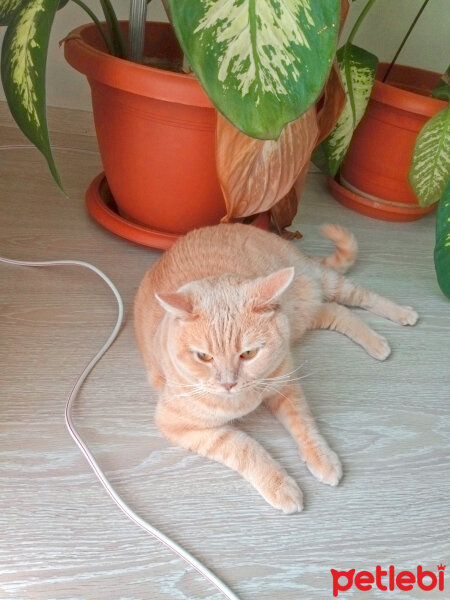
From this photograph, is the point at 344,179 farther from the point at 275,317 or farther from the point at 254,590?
the point at 254,590

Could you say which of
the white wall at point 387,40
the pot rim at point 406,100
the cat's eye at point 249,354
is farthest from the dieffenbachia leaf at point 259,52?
the white wall at point 387,40

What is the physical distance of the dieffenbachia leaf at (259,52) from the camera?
2.19 ft

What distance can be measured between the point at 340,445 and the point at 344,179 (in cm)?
91

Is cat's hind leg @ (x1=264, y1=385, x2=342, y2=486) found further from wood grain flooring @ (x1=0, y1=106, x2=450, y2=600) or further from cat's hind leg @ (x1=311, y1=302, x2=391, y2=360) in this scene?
cat's hind leg @ (x1=311, y1=302, x2=391, y2=360)

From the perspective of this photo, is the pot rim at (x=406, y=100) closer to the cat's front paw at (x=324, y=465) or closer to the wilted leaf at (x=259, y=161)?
the wilted leaf at (x=259, y=161)

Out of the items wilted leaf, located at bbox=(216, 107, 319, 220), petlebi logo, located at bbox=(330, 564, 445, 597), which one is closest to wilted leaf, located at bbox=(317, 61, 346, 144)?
wilted leaf, located at bbox=(216, 107, 319, 220)

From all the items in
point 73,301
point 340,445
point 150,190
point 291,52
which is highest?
point 291,52

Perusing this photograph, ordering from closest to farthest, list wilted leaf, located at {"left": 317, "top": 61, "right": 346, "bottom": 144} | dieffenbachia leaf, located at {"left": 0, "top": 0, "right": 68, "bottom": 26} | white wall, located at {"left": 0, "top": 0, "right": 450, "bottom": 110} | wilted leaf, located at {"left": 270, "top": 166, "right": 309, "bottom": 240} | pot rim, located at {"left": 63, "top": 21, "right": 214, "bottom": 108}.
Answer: dieffenbachia leaf, located at {"left": 0, "top": 0, "right": 68, "bottom": 26} < pot rim, located at {"left": 63, "top": 21, "right": 214, "bottom": 108} < wilted leaf, located at {"left": 317, "top": 61, "right": 346, "bottom": 144} < wilted leaf, located at {"left": 270, "top": 166, "right": 309, "bottom": 240} < white wall, located at {"left": 0, "top": 0, "right": 450, "bottom": 110}

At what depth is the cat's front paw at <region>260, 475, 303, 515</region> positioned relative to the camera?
2.59ft

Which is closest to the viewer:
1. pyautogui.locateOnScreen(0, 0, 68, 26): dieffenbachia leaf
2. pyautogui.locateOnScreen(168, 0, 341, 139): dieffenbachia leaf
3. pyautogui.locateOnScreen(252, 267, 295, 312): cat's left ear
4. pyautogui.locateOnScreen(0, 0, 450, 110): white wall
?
pyautogui.locateOnScreen(168, 0, 341, 139): dieffenbachia leaf

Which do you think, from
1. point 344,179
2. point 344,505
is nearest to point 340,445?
point 344,505

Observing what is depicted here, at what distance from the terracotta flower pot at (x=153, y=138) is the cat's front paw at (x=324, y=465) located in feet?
1.95

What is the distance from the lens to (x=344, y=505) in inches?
32.2

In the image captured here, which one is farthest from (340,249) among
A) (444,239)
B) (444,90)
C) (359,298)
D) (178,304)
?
(178,304)
